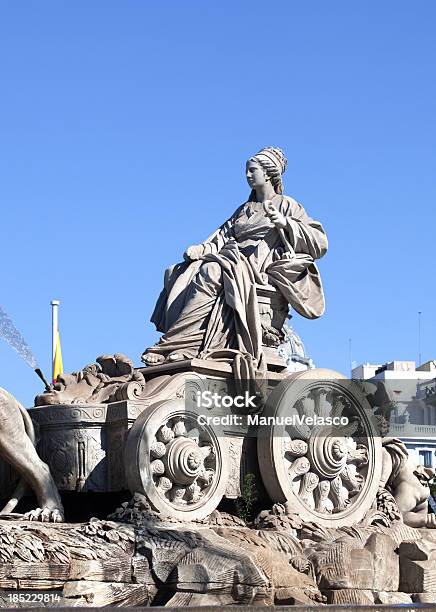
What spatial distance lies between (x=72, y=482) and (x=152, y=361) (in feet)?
5.67

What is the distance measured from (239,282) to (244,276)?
0.39ft

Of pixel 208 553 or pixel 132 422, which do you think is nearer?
pixel 208 553

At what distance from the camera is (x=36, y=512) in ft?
48.1

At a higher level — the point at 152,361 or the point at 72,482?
the point at 152,361

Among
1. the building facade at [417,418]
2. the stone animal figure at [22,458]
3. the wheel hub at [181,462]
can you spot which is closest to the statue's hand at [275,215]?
Answer: the wheel hub at [181,462]

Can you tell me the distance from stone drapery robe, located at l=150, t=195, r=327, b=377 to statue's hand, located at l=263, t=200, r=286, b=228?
9cm

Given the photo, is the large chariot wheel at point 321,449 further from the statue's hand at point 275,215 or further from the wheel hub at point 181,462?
the statue's hand at point 275,215

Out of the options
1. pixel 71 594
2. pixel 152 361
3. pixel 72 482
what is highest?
pixel 152 361

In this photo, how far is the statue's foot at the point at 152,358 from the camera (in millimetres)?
16281

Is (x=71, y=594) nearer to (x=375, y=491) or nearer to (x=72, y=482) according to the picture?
(x=72, y=482)

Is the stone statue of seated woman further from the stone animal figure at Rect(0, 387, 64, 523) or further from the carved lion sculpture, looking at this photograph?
the stone animal figure at Rect(0, 387, 64, 523)

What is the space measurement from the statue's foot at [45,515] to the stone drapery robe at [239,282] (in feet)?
7.99

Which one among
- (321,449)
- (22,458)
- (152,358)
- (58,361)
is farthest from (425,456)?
(22,458)

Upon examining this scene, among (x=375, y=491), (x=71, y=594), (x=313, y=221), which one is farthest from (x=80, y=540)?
(x=313, y=221)
